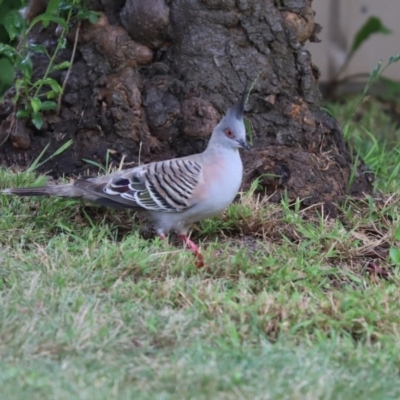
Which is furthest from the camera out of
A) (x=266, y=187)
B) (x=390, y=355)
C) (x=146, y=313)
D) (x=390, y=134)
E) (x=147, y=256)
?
(x=390, y=134)

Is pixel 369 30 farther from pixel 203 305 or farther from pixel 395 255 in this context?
pixel 203 305

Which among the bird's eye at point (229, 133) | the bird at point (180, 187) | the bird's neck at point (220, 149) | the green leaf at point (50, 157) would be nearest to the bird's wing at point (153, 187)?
the bird at point (180, 187)

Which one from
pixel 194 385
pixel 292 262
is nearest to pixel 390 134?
pixel 292 262

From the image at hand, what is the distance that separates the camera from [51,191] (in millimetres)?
4660

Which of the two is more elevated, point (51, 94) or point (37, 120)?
point (51, 94)

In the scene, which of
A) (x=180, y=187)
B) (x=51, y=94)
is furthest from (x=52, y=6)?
(x=180, y=187)

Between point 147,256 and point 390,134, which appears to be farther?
point 390,134

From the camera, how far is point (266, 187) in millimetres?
5086

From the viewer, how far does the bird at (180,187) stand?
14.5ft

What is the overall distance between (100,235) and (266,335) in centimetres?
125

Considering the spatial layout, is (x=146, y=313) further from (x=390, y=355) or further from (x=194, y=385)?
(x=390, y=355)

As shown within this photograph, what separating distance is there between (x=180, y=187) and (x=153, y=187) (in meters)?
0.16

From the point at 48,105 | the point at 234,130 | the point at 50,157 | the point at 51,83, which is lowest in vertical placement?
the point at 50,157

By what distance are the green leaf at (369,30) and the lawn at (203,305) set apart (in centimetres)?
381
